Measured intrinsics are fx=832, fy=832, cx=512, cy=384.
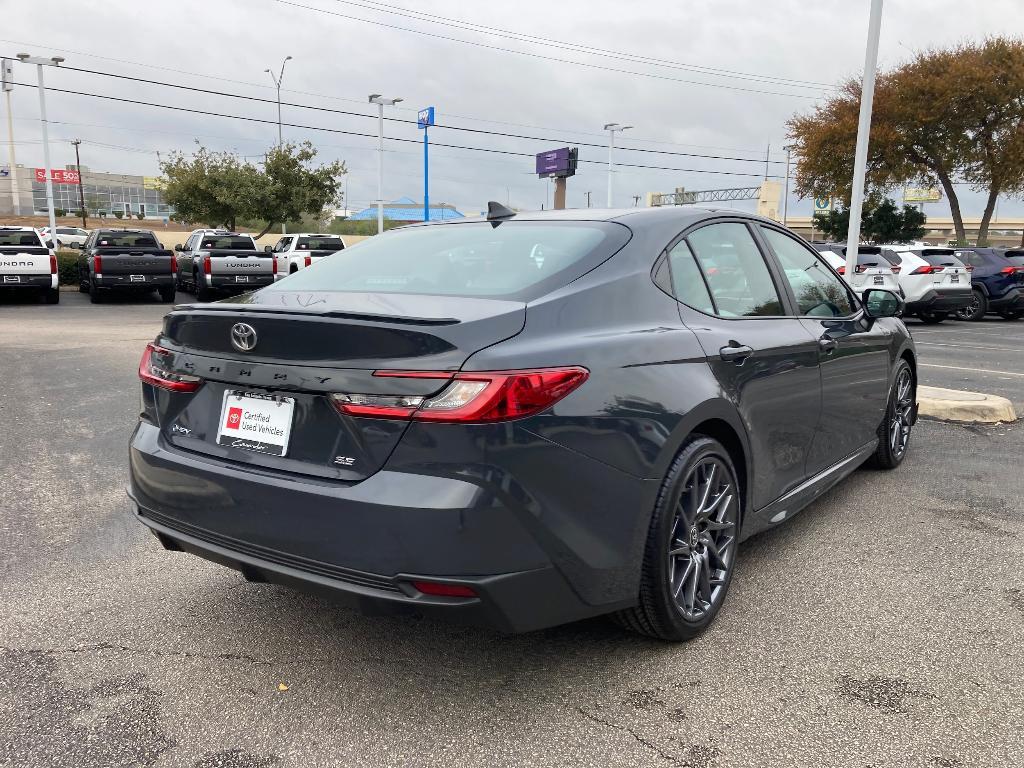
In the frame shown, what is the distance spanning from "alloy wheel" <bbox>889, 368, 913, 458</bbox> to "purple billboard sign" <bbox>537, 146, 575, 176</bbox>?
133 ft

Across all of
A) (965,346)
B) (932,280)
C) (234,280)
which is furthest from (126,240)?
(965,346)

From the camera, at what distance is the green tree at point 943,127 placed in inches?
1166

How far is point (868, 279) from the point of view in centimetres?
1698

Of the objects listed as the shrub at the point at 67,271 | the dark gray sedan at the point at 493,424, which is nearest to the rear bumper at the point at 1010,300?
the dark gray sedan at the point at 493,424

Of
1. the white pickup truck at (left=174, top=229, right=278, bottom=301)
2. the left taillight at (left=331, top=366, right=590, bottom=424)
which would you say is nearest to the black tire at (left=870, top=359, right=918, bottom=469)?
the left taillight at (left=331, top=366, right=590, bottom=424)

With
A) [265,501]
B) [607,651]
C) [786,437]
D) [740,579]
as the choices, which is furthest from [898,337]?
[265,501]

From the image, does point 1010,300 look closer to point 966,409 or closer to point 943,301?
point 943,301

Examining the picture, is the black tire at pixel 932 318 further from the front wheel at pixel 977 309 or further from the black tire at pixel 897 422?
the black tire at pixel 897 422

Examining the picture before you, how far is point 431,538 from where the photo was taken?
2.29 m

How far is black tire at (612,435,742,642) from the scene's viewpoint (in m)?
2.82

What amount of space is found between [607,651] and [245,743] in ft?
4.19

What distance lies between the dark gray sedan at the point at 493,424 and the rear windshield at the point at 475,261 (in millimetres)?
15

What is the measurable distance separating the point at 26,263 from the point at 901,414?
63.7 ft

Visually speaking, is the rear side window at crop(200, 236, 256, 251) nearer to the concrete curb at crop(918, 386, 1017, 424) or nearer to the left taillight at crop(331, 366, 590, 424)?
the concrete curb at crop(918, 386, 1017, 424)
